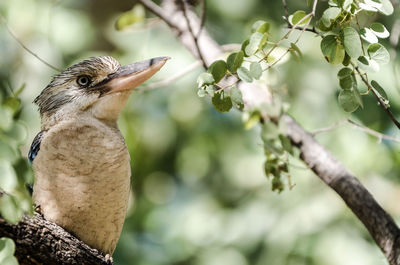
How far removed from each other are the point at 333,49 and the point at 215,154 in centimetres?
299

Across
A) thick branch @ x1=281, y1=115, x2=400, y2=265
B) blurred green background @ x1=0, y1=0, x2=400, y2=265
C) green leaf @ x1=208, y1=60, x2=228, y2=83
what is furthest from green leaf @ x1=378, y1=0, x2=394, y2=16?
blurred green background @ x1=0, y1=0, x2=400, y2=265

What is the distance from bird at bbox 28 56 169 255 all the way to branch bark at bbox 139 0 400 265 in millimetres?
437

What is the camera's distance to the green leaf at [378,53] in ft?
6.33

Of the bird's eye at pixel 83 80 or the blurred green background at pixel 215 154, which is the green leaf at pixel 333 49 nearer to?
the bird's eye at pixel 83 80

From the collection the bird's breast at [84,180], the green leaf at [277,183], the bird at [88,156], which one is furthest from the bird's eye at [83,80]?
the green leaf at [277,183]

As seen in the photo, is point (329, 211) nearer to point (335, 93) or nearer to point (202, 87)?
point (335, 93)

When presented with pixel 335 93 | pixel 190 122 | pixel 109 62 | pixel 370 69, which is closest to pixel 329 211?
pixel 335 93

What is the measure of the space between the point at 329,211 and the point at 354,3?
7.69 feet

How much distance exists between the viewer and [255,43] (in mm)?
1996

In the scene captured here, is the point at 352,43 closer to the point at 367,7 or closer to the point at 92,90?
the point at 367,7

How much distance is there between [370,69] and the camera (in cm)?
192

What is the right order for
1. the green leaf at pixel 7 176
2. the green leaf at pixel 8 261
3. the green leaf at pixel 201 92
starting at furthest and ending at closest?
the green leaf at pixel 201 92, the green leaf at pixel 8 261, the green leaf at pixel 7 176

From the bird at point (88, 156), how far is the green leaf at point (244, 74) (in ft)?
2.19

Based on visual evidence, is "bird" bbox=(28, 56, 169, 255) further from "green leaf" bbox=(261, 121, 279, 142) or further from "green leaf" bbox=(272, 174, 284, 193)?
"green leaf" bbox=(261, 121, 279, 142)
